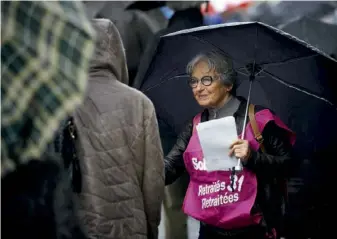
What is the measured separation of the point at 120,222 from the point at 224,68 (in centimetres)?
125

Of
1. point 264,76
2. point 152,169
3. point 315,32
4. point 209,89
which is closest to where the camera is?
point 152,169

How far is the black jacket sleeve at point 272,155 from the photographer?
357 cm

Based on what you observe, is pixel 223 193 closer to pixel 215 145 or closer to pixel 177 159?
pixel 215 145

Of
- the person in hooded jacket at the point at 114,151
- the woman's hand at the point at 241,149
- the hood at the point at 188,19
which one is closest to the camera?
the person in hooded jacket at the point at 114,151

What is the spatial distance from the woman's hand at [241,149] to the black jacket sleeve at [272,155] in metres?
0.03

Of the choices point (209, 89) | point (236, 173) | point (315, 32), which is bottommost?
point (236, 173)

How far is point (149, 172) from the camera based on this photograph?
316 centimetres

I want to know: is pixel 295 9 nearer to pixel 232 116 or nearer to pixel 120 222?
pixel 232 116

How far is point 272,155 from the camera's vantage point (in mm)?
3674

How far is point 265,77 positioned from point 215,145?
0.98 meters

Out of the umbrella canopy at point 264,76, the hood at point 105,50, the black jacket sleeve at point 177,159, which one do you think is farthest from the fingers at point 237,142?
the hood at point 105,50

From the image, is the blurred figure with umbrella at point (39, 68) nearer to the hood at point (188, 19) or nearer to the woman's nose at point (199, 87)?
the woman's nose at point (199, 87)

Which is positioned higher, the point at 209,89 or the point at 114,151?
the point at 209,89

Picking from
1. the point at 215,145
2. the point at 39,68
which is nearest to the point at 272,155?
the point at 215,145
